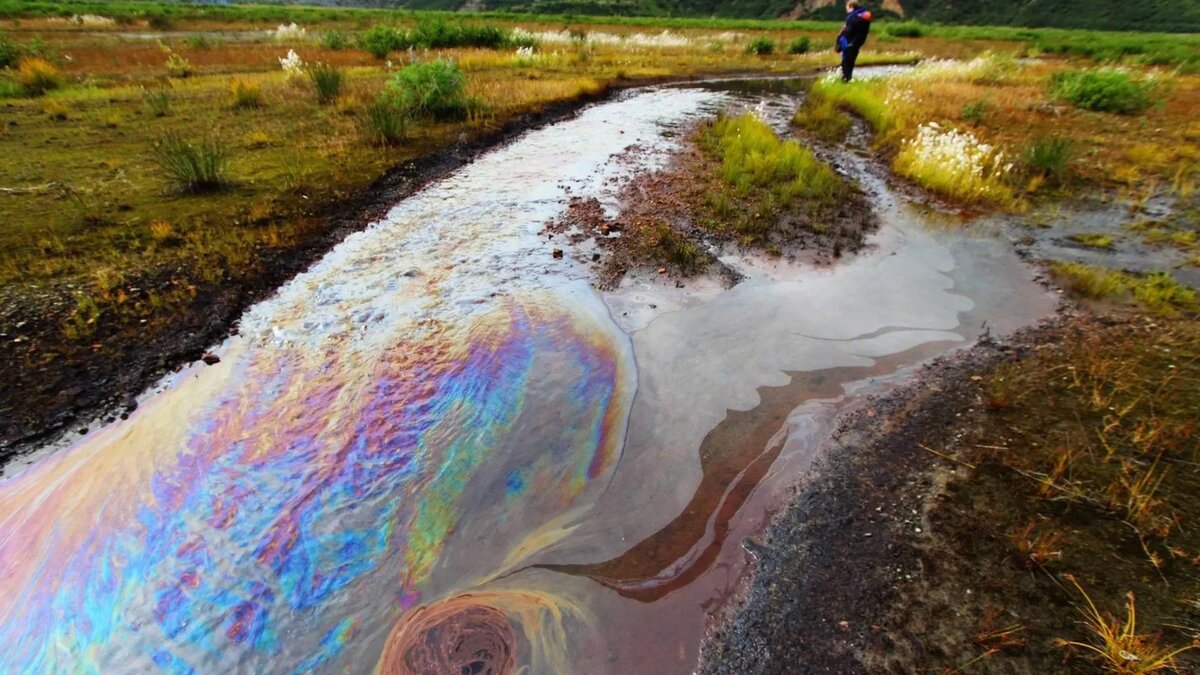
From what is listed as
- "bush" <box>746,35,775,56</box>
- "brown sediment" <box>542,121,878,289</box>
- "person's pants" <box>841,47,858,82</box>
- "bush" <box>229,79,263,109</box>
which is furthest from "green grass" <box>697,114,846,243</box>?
"bush" <box>746,35,775,56</box>

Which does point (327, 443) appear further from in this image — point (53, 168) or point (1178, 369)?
point (53, 168)

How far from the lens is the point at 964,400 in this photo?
490cm

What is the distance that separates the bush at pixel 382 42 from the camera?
79.5 feet

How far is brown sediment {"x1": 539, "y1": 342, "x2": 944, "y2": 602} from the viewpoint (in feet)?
11.6

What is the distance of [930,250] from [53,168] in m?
15.4

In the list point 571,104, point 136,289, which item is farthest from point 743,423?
point 571,104

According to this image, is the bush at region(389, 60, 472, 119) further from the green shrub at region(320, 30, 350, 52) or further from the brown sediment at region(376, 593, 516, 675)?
the green shrub at region(320, 30, 350, 52)

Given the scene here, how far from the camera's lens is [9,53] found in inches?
662

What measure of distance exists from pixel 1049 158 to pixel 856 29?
30.5 feet

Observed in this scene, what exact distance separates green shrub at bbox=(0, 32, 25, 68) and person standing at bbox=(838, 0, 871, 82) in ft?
89.0

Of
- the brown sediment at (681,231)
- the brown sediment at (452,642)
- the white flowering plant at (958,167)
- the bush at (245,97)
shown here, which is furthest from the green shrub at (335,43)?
the brown sediment at (452,642)

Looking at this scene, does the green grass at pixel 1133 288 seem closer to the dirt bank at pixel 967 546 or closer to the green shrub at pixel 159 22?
the dirt bank at pixel 967 546

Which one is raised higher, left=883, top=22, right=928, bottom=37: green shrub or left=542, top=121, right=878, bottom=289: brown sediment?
left=883, top=22, right=928, bottom=37: green shrub

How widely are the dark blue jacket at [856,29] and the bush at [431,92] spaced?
42.1 feet
